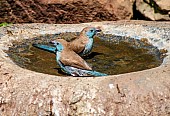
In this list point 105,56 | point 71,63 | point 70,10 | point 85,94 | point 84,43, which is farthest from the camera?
point 70,10

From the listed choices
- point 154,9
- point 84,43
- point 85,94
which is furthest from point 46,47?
point 154,9

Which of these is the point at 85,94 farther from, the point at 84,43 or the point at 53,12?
the point at 53,12

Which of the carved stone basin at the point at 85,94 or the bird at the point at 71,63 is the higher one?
the carved stone basin at the point at 85,94

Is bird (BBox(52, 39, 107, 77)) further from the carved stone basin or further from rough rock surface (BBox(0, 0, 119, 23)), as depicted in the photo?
rough rock surface (BBox(0, 0, 119, 23))

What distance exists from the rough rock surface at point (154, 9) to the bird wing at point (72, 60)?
3.51m

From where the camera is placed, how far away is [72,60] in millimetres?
5191

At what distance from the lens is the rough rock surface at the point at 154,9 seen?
8.50 metres

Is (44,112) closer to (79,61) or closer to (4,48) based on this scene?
(79,61)

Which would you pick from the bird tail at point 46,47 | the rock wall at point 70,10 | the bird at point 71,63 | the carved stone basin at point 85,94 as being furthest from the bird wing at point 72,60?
the rock wall at point 70,10

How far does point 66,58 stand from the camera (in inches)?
206

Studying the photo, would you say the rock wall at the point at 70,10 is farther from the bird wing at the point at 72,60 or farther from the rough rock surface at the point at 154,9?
the bird wing at the point at 72,60

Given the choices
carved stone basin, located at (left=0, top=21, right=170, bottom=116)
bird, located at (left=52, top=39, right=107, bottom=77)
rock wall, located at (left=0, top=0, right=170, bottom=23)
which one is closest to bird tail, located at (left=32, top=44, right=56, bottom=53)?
bird, located at (left=52, top=39, right=107, bottom=77)

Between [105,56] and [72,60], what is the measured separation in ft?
3.05

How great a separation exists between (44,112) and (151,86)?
886 mm
